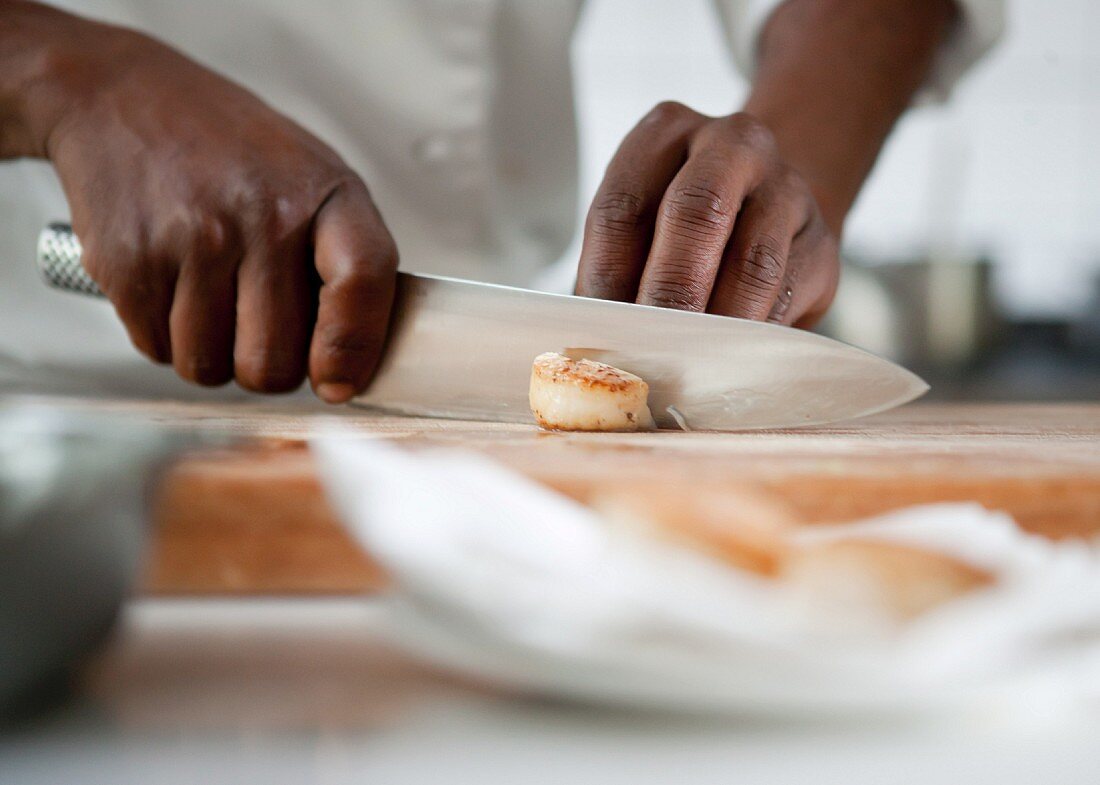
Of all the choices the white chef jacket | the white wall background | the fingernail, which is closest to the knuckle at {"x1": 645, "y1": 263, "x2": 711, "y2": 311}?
the fingernail

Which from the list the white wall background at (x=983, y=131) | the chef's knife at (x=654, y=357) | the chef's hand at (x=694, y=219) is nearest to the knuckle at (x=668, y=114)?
the chef's hand at (x=694, y=219)

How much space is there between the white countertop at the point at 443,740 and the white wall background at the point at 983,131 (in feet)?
9.91

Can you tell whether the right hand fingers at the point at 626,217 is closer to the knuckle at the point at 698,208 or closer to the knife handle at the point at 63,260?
the knuckle at the point at 698,208

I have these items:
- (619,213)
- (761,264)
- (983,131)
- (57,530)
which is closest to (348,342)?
(619,213)

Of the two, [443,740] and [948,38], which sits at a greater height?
[948,38]

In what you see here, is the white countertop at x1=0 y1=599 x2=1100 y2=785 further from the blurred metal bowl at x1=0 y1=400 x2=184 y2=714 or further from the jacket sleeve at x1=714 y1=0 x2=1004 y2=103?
the jacket sleeve at x1=714 y1=0 x2=1004 y2=103

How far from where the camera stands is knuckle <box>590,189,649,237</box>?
0.91 meters

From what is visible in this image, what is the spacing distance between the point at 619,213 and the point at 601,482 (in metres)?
0.49

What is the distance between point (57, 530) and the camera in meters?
0.28

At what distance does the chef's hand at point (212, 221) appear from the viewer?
88 centimetres

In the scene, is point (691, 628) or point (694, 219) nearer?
point (691, 628)

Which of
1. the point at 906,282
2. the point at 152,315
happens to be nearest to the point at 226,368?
the point at 152,315

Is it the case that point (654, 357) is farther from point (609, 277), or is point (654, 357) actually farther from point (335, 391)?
point (335, 391)

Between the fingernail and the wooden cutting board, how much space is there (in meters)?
0.19
